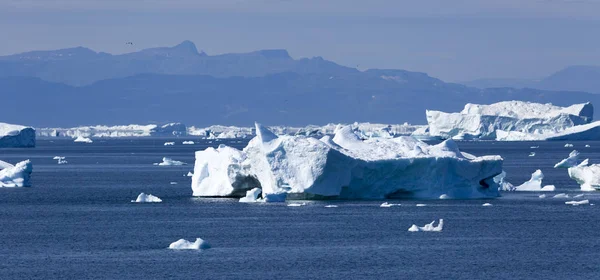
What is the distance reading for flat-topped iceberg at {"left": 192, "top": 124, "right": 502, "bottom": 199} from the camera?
38688 mm

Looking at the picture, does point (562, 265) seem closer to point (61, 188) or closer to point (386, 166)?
point (386, 166)

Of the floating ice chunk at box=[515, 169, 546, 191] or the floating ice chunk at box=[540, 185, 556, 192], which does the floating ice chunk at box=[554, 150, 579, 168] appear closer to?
the floating ice chunk at box=[515, 169, 546, 191]

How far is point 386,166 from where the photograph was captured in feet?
130

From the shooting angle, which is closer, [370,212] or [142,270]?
[142,270]

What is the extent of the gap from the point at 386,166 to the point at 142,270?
15246 mm

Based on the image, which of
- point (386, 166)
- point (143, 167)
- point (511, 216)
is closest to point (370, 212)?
point (386, 166)

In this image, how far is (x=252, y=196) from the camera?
42.3 m

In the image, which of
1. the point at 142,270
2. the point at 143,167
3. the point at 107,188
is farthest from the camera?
the point at 143,167

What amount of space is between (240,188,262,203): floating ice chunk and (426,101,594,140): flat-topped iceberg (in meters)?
85.0

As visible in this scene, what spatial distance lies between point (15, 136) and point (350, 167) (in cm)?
7998

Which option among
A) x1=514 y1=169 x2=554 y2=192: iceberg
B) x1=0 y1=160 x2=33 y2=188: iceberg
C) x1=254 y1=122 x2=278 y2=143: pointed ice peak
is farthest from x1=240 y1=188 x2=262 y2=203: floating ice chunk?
x1=0 y1=160 x2=33 y2=188: iceberg

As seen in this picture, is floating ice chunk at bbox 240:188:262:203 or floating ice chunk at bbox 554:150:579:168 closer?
floating ice chunk at bbox 240:188:262:203

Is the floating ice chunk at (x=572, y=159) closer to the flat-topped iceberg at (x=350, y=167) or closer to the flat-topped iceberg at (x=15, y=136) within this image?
the flat-topped iceberg at (x=350, y=167)

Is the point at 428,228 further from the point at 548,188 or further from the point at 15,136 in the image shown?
the point at 15,136
